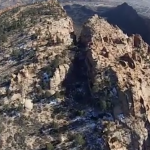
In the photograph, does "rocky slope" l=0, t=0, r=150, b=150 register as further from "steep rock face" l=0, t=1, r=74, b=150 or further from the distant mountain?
the distant mountain

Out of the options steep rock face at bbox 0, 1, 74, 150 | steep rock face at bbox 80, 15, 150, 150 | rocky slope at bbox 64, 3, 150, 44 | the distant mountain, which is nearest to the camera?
steep rock face at bbox 80, 15, 150, 150

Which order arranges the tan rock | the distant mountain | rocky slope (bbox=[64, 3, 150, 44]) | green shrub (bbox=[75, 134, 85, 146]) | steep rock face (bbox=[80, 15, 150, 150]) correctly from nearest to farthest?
1. green shrub (bbox=[75, 134, 85, 146])
2. steep rock face (bbox=[80, 15, 150, 150])
3. the tan rock
4. the distant mountain
5. rocky slope (bbox=[64, 3, 150, 44])

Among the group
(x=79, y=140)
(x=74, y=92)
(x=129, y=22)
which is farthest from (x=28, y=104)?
(x=129, y=22)

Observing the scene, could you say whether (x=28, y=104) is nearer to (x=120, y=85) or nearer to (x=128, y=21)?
(x=120, y=85)

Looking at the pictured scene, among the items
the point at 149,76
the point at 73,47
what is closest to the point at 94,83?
the point at 149,76

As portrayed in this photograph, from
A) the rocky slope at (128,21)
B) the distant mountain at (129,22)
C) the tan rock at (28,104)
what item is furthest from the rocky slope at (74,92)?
the distant mountain at (129,22)

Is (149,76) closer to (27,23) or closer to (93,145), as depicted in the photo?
(93,145)

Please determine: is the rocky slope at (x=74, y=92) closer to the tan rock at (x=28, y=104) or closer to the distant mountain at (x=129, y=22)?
the tan rock at (x=28, y=104)

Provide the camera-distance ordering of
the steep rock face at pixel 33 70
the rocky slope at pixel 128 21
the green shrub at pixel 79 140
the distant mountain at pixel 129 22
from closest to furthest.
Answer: the green shrub at pixel 79 140, the steep rock face at pixel 33 70, the distant mountain at pixel 129 22, the rocky slope at pixel 128 21

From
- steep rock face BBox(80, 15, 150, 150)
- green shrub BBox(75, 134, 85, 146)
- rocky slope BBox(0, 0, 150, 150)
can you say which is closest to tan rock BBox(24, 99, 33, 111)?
rocky slope BBox(0, 0, 150, 150)

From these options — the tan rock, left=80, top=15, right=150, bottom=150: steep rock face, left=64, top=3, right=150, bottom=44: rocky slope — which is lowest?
left=64, top=3, right=150, bottom=44: rocky slope
